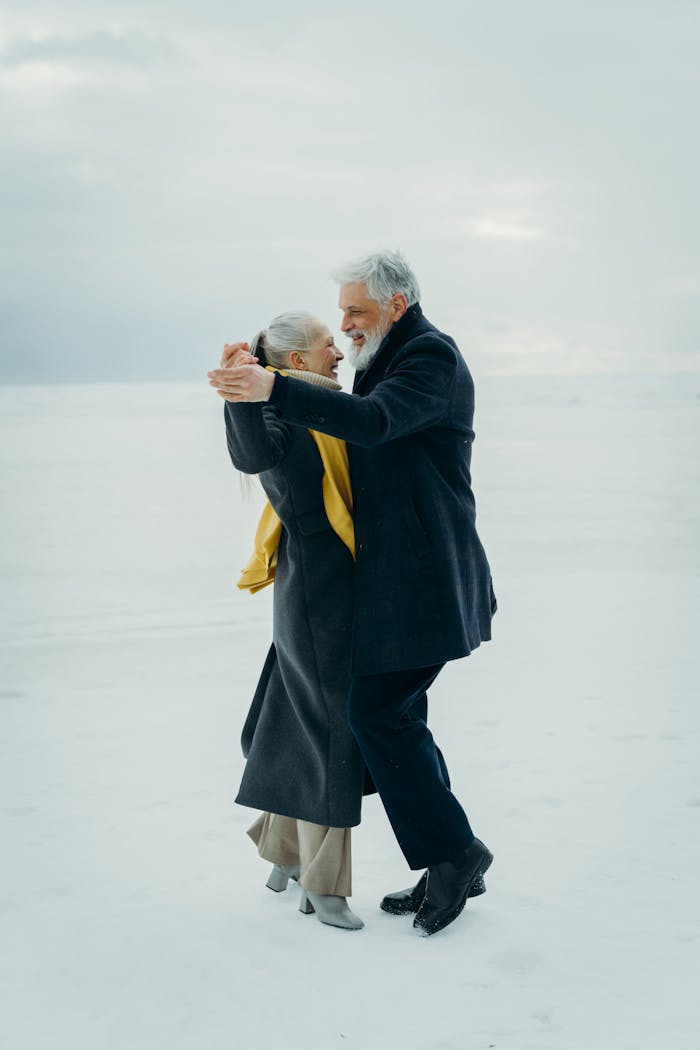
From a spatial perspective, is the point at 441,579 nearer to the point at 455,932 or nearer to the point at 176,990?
the point at 455,932

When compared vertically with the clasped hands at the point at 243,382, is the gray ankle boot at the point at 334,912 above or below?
below

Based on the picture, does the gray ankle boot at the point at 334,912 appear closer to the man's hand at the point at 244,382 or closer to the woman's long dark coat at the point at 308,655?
the woman's long dark coat at the point at 308,655

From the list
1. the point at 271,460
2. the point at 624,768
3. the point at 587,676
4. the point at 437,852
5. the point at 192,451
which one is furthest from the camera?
the point at 192,451

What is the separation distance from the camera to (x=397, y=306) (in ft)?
9.01

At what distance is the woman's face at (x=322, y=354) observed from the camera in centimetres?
277

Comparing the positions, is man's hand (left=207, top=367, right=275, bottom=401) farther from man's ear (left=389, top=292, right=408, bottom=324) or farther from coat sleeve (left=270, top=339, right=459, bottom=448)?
man's ear (left=389, top=292, right=408, bottom=324)

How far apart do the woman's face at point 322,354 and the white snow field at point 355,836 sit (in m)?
1.30

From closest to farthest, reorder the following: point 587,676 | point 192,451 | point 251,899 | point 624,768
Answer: point 251,899, point 624,768, point 587,676, point 192,451

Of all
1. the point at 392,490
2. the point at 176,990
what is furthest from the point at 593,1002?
the point at 392,490

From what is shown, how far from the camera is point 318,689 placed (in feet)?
9.30

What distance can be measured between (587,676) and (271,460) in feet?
9.01

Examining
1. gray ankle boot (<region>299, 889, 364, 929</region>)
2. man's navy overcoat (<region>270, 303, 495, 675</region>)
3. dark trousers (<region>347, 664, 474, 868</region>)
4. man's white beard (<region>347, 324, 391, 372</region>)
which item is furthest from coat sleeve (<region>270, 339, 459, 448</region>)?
gray ankle boot (<region>299, 889, 364, 929</region>)

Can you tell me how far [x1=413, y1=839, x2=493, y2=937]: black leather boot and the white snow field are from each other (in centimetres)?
5

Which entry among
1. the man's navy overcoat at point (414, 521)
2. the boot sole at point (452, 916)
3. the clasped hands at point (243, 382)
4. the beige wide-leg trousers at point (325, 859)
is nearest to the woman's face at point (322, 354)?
the man's navy overcoat at point (414, 521)
